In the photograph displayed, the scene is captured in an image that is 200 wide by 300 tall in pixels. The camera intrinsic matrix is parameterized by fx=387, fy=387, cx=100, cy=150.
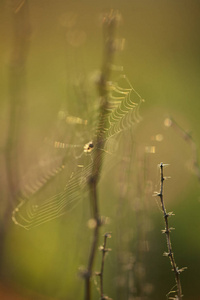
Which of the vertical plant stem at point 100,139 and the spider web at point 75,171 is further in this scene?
the spider web at point 75,171

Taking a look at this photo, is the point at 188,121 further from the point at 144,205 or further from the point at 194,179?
the point at 144,205

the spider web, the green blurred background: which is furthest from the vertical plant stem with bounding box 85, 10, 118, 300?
the green blurred background

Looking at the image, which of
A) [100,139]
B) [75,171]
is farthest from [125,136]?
[100,139]

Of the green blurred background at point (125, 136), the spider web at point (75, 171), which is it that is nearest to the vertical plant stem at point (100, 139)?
the spider web at point (75, 171)

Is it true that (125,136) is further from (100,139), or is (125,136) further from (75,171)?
(100,139)

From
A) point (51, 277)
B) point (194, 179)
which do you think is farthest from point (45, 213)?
point (194, 179)

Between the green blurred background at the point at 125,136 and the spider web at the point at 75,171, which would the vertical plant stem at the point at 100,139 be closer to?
the spider web at the point at 75,171

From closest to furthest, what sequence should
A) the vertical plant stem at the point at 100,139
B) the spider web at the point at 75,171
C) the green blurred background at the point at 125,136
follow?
the vertical plant stem at the point at 100,139 < the spider web at the point at 75,171 < the green blurred background at the point at 125,136

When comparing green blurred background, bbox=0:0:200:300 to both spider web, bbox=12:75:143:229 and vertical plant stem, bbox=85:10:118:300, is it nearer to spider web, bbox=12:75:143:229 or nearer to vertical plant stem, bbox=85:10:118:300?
spider web, bbox=12:75:143:229
